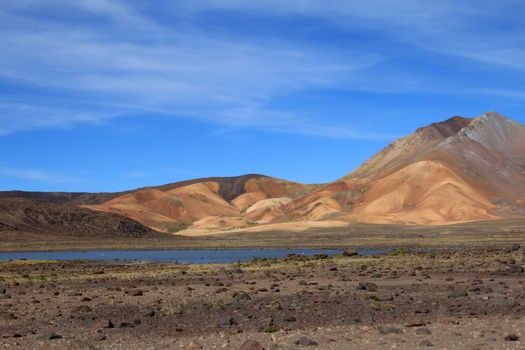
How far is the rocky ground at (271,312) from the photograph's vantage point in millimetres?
17781

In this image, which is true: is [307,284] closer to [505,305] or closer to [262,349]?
[505,305]

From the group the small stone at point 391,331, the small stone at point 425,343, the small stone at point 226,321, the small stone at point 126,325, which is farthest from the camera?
the small stone at point 226,321

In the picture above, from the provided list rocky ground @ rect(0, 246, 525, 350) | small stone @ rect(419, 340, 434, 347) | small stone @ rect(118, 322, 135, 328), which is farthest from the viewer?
small stone @ rect(118, 322, 135, 328)

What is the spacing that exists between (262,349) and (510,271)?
78.7 feet

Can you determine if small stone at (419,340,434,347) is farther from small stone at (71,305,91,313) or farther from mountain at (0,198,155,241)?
mountain at (0,198,155,241)

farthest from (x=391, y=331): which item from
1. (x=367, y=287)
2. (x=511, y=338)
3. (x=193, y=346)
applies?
(x=367, y=287)

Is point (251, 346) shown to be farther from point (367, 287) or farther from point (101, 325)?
point (367, 287)

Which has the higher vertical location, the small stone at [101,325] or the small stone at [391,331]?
the small stone at [101,325]

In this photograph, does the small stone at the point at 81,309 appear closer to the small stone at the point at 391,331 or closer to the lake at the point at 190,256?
the small stone at the point at 391,331

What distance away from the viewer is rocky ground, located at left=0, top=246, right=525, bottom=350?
17781 millimetres

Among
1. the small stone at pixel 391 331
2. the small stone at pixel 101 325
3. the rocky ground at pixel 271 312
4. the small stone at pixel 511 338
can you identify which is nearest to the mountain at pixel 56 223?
the rocky ground at pixel 271 312

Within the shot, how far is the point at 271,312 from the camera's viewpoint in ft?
74.6

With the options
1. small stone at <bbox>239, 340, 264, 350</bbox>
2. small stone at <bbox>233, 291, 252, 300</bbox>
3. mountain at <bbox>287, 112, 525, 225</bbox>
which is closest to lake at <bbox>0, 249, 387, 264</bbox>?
small stone at <bbox>233, 291, 252, 300</bbox>

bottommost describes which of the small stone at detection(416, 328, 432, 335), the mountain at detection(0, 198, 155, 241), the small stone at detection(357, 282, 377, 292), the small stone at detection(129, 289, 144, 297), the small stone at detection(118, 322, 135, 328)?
the small stone at detection(416, 328, 432, 335)
